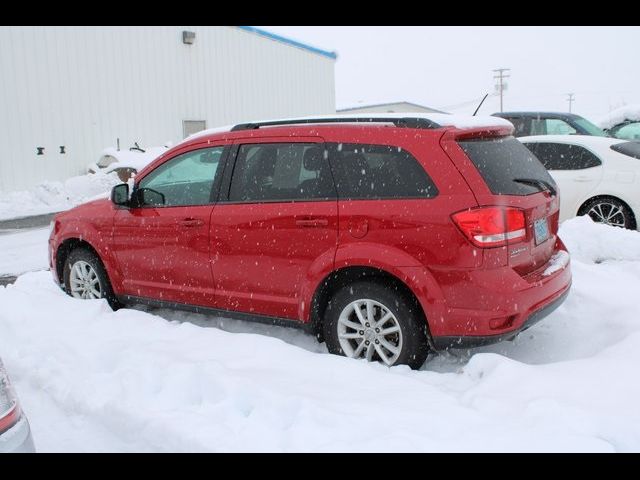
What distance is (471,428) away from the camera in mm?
3254

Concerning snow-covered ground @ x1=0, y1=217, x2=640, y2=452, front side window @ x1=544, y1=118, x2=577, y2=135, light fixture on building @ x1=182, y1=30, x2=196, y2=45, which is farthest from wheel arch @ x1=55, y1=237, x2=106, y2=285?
light fixture on building @ x1=182, y1=30, x2=196, y2=45

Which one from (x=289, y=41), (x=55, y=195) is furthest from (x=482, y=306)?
(x=289, y=41)

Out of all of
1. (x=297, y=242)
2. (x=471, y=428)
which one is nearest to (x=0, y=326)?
(x=297, y=242)

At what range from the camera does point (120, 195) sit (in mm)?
5359

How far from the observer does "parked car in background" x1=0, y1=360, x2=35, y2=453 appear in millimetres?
2430

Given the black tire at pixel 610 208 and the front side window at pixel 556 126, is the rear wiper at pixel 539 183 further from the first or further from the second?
the front side window at pixel 556 126

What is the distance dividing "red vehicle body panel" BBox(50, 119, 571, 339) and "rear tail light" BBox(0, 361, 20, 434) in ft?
6.98

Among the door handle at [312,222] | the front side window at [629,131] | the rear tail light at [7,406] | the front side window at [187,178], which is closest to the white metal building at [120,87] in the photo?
the front side window at [187,178]

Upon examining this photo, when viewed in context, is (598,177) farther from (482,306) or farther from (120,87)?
(120,87)

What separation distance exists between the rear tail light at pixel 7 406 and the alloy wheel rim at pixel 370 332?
7.19 ft

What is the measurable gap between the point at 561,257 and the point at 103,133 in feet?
51.7

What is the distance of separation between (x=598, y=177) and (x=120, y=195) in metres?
5.97
